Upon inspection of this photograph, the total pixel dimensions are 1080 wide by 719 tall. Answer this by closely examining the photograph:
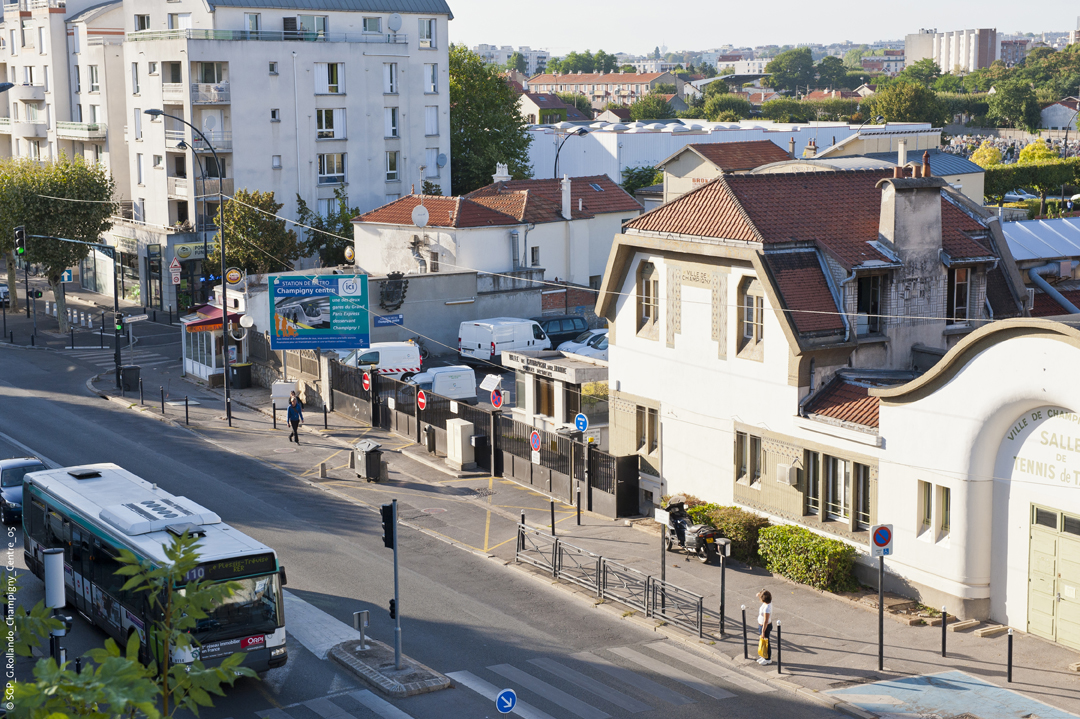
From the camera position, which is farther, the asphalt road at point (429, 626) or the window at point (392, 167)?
the window at point (392, 167)

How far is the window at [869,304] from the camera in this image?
92.2 ft

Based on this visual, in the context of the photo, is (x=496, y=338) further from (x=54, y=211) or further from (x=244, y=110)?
(x=54, y=211)

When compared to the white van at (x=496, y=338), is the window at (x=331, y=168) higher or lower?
higher

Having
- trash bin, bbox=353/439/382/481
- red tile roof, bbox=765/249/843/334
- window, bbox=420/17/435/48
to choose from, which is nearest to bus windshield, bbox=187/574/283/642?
red tile roof, bbox=765/249/843/334

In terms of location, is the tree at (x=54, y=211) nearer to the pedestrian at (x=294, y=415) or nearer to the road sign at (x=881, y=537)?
the pedestrian at (x=294, y=415)

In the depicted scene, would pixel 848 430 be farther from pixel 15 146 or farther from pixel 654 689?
pixel 15 146

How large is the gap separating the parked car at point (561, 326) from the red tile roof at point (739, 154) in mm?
20134

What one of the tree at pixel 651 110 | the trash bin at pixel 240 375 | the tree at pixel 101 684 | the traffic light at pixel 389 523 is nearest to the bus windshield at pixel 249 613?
the traffic light at pixel 389 523

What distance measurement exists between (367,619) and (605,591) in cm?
617

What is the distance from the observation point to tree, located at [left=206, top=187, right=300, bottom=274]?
5916cm

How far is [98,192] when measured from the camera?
62.0m

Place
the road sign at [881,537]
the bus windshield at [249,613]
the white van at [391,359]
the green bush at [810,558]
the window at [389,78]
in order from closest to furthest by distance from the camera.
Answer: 1. the bus windshield at [249,613]
2. the road sign at [881,537]
3. the green bush at [810,558]
4. the white van at [391,359]
5. the window at [389,78]

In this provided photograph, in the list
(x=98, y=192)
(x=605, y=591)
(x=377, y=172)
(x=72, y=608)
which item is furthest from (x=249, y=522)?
(x=377, y=172)

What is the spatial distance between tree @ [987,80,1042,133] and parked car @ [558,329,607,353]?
15028 centimetres
